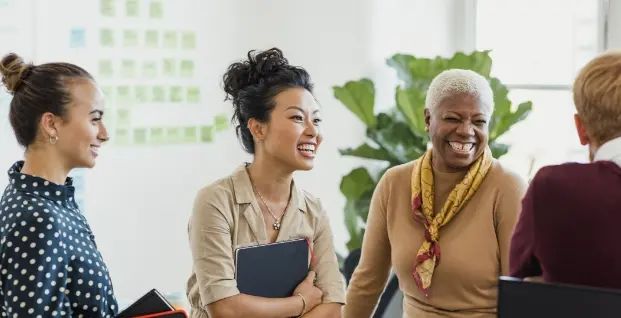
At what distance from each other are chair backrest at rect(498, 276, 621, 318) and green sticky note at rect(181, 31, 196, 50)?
2.60m

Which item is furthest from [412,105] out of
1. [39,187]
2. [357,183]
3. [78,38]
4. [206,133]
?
[39,187]

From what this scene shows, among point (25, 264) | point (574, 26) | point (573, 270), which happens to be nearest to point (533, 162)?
point (574, 26)

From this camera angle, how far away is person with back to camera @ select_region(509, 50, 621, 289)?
1562 millimetres

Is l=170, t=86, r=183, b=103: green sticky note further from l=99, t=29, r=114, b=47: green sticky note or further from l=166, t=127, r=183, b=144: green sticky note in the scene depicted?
l=99, t=29, r=114, b=47: green sticky note

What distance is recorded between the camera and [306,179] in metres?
4.32

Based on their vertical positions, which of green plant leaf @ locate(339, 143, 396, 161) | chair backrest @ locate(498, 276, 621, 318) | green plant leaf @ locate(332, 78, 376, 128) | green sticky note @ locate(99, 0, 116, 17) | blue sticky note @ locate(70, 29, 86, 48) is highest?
green sticky note @ locate(99, 0, 116, 17)

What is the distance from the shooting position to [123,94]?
3637 millimetres

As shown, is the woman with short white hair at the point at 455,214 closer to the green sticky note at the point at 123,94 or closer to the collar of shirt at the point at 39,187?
the collar of shirt at the point at 39,187

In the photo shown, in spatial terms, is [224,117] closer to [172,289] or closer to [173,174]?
[173,174]

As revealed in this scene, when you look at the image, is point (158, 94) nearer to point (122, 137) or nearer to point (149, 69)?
point (149, 69)

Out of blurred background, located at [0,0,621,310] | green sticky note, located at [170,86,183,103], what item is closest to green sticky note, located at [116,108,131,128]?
blurred background, located at [0,0,621,310]

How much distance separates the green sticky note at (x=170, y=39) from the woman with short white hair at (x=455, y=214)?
1687mm

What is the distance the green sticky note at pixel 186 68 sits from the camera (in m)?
3.83

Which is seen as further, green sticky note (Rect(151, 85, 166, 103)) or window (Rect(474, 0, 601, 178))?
window (Rect(474, 0, 601, 178))
